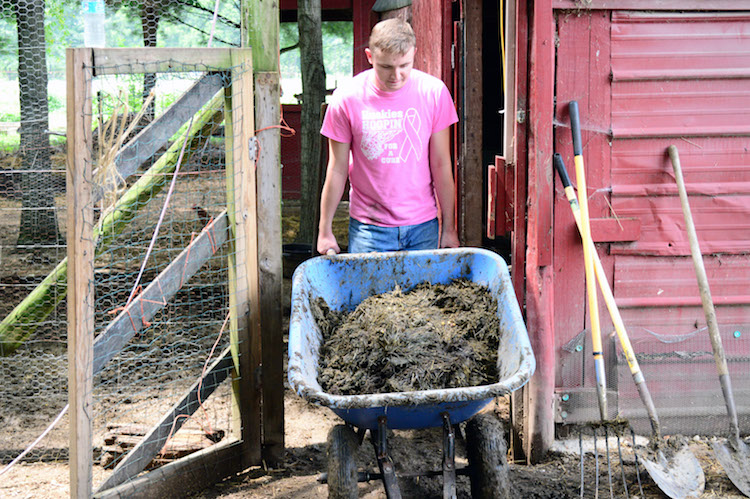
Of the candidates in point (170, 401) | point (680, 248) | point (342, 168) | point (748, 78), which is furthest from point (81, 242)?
point (748, 78)

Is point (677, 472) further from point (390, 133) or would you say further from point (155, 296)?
point (155, 296)

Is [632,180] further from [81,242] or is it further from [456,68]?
[81,242]

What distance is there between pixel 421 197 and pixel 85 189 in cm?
155

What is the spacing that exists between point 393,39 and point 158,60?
3.15 ft

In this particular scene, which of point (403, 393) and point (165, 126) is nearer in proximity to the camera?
point (403, 393)

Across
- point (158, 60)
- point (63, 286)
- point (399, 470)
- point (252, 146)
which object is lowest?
point (399, 470)

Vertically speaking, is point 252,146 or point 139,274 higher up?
point 252,146

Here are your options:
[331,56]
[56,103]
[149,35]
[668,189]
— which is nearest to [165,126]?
[668,189]

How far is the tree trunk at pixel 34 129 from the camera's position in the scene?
24.6 ft

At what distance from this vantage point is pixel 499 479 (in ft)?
8.79

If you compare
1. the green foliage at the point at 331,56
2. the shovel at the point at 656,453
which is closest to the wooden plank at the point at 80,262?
the shovel at the point at 656,453

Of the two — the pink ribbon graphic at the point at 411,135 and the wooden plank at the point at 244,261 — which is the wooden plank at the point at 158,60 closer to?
the wooden plank at the point at 244,261

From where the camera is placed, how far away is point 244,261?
3.28 m

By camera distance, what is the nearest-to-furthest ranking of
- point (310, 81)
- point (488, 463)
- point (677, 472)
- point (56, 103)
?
point (488, 463), point (677, 472), point (310, 81), point (56, 103)
